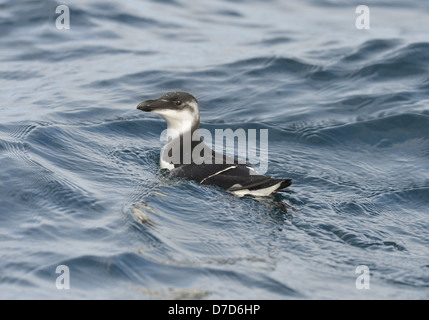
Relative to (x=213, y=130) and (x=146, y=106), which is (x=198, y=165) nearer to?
(x=146, y=106)

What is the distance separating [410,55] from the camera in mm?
11172

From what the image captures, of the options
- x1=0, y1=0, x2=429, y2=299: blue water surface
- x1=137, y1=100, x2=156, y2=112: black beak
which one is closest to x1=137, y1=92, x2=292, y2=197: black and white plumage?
x1=137, y1=100, x2=156, y2=112: black beak

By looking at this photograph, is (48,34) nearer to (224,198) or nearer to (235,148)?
(235,148)

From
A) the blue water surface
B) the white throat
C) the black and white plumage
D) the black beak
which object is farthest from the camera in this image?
the white throat

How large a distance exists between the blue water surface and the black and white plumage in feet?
0.42

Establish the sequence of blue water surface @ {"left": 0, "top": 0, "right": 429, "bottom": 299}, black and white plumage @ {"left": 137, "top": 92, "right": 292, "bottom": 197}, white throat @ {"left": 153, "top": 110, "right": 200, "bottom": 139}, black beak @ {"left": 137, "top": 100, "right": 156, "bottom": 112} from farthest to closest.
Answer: white throat @ {"left": 153, "top": 110, "right": 200, "bottom": 139}, black beak @ {"left": 137, "top": 100, "right": 156, "bottom": 112}, black and white plumage @ {"left": 137, "top": 92, "right": 292, "bottom": 197}, blue water surface @ {"left": 0, "top": 0, "right": 429, "bottom": 299}

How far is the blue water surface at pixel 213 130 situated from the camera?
5.14 metres

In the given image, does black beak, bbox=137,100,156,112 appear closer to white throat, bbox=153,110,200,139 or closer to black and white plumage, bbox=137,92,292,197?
black and white plumage, bbox=137,92,292,197

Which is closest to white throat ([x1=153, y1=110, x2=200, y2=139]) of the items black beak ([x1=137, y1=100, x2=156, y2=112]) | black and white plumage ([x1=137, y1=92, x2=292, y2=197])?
black and white plumage ([x1=137, y1=92, x2=292, y2=197])

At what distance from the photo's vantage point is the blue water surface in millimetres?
5145

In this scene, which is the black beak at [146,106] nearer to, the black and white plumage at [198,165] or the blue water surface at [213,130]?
the black and white plumage at [198,165]

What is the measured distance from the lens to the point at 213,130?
9055mm

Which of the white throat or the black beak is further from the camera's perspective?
the white throat
